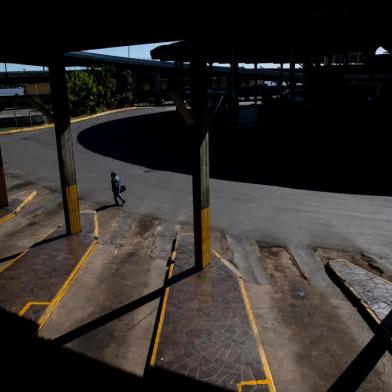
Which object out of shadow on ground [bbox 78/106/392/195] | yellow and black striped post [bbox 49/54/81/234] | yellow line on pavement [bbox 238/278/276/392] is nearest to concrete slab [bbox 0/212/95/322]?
yellow and black striped post [bbox 49/54/81/234]

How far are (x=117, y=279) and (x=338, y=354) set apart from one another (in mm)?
5821

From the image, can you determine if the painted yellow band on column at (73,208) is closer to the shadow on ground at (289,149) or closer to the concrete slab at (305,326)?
the concrete slab at (305,326)

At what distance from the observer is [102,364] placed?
23.3ft

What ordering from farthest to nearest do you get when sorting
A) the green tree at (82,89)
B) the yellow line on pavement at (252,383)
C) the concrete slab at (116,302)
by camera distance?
the green tree at (82,89)
the concrete slab at (116,302)
the yellow line on pavement at (252,383)

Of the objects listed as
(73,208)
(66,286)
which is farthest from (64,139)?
(66,286)

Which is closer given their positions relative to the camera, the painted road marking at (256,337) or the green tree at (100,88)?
the painted road marking at (256,337)

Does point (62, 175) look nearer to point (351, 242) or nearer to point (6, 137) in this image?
point (351, 242)

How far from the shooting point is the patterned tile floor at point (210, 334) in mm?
6664

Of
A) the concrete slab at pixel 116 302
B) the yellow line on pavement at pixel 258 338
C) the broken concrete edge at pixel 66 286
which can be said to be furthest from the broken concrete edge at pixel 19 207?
the yellow line on pavement at pixel 258 338

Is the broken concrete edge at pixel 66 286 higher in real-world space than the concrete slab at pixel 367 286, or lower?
higher

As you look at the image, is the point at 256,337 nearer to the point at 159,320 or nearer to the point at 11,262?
the point at 159,320

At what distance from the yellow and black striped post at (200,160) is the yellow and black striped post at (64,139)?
4728mm

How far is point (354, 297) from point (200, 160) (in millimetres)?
5084

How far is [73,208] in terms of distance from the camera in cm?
1245
